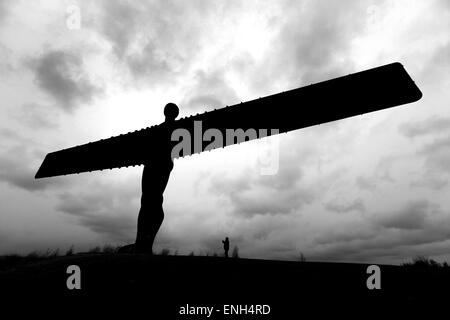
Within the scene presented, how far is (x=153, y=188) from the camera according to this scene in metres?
5.11

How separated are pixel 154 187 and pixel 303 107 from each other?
8.10 ft

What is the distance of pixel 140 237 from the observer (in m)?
4.96

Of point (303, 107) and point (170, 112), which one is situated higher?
point (170, 112)

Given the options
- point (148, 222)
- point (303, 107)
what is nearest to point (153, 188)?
point (148, 222)

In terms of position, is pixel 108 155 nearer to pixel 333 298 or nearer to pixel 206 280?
pixel 206 280

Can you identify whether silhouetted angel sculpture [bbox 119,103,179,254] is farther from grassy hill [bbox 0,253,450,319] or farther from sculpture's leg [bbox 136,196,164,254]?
grassy hill [bbox 0,253,450,319]

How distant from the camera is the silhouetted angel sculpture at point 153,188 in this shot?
16.3 feet

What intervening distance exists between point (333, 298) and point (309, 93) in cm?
252

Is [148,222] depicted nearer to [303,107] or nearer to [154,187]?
[154,187]

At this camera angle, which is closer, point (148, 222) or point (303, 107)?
point (303, 107)

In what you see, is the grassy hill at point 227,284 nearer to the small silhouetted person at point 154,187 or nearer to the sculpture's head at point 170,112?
the small silhouetted person at point 154,187

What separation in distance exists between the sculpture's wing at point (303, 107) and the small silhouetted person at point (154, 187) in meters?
0.11

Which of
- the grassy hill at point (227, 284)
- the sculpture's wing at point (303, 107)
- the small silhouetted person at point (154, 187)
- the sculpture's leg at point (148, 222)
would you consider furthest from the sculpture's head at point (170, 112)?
the grassy hill at point (227, 284)
